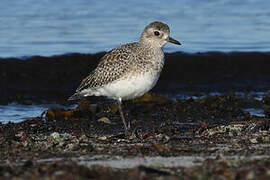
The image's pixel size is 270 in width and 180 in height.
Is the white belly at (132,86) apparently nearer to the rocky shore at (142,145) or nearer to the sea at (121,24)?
the rocky shore at (142,145)

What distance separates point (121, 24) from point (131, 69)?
9375mm

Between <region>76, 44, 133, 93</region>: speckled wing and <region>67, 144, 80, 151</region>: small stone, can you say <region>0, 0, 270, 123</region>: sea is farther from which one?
<region>67, 144, 80, 151</region>: small stone

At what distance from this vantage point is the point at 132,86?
26.1ft

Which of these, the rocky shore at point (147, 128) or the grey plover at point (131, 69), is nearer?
the rocky shore at point (147, 128)

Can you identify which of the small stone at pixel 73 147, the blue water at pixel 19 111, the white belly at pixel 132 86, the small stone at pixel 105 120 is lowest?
the blue water at pixel 19 111

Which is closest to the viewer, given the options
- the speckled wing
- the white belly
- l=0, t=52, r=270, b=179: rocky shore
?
l=0, t=52, r=270, b=179: rocky shore

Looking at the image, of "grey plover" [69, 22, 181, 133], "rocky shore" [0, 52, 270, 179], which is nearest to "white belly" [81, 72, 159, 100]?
"grey plover" [69, 22, 181, 133]

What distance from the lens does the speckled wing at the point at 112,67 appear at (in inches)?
320

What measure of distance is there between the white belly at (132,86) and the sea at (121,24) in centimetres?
685

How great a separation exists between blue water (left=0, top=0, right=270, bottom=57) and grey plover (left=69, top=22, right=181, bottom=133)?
262 inches

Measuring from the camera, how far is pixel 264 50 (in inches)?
617

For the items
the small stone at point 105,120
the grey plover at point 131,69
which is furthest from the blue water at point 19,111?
the grey plover at point 131,69

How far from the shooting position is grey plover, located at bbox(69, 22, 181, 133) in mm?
7969

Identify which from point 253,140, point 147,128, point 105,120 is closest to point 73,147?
point 253,140
